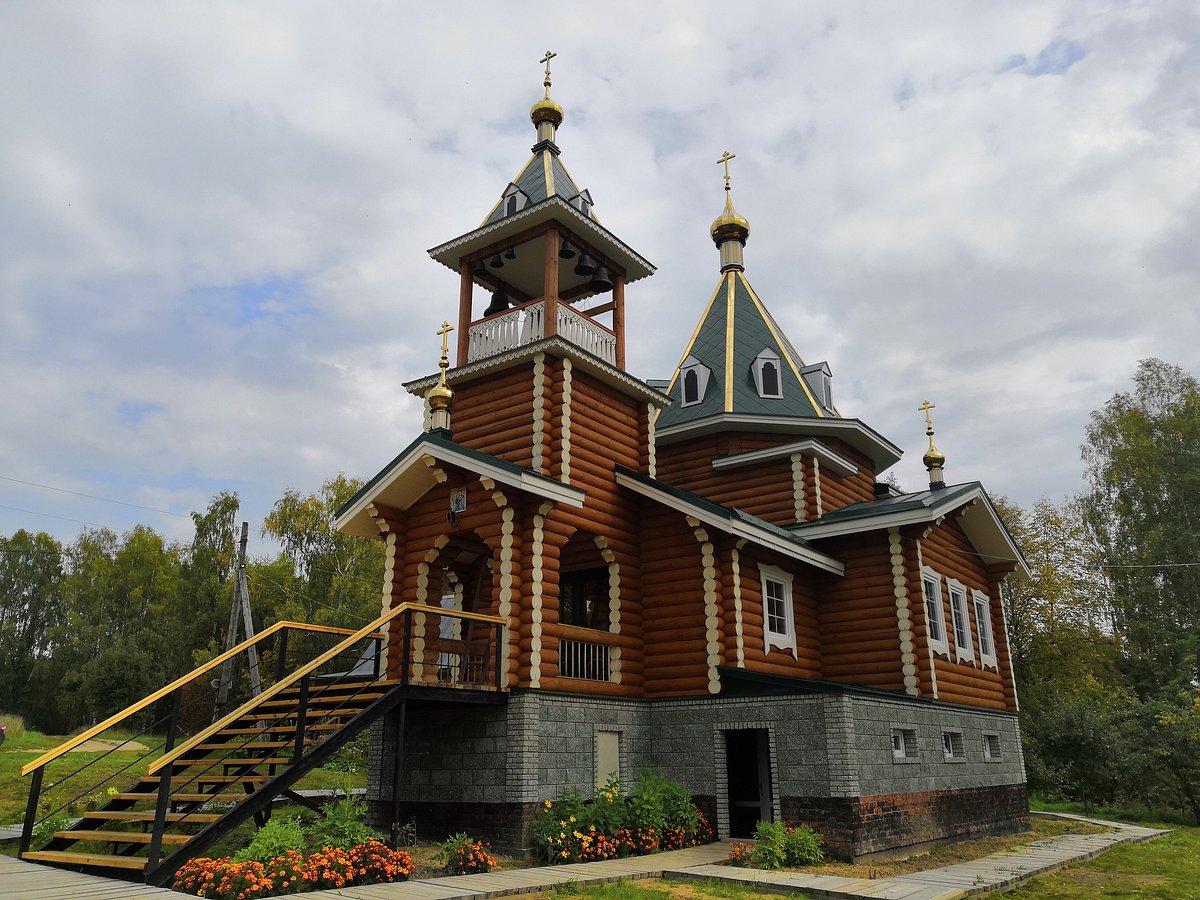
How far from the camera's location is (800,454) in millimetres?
18094

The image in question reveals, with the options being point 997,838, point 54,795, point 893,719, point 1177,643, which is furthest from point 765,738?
point 1177,643

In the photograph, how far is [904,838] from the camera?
43.6ft

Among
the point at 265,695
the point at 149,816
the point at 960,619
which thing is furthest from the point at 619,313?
the point at 149,816

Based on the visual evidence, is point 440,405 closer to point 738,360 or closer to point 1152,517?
point 738,360

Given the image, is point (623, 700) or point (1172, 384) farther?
point (1172, 384)

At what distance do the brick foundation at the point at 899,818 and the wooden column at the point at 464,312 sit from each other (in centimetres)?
906

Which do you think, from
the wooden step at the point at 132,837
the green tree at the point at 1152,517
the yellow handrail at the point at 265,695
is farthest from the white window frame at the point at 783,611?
the green tree at the point at 1152,517

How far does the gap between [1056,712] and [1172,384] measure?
18.4 m

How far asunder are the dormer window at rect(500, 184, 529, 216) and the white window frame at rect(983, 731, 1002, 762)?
13755mm

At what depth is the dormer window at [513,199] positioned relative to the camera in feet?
53.2

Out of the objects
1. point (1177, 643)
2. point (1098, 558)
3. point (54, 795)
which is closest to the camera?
point (54, 795)

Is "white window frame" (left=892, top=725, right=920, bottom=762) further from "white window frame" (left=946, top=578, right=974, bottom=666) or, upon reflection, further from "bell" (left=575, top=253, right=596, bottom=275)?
"bell" (left=575, top=253, right=596, bottom=275)

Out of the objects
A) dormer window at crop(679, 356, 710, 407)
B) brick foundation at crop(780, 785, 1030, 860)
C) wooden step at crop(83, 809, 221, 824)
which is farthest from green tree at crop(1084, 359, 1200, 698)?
wooden step at crop(83, 809, 221, 824)

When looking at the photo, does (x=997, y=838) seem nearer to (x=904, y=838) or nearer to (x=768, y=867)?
(x=904, y=838)
